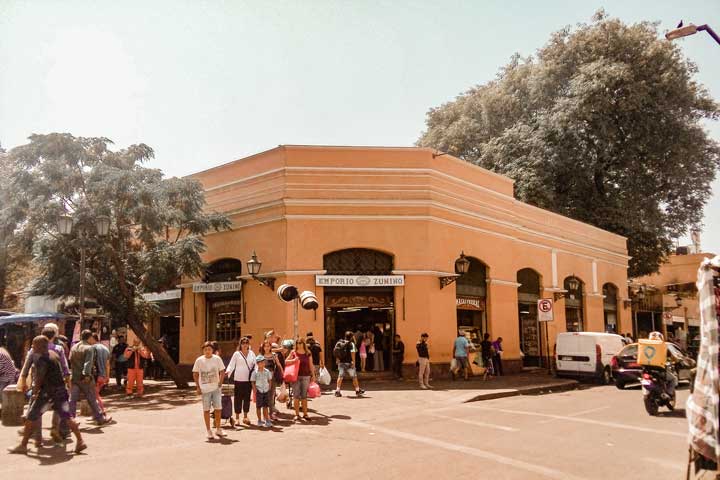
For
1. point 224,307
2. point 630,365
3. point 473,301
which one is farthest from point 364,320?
point 630,365

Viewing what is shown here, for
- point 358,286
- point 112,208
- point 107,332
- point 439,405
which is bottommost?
point 439,405

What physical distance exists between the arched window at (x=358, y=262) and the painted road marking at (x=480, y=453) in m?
8.65

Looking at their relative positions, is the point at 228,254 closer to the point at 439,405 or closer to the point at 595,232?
the point at 439,405

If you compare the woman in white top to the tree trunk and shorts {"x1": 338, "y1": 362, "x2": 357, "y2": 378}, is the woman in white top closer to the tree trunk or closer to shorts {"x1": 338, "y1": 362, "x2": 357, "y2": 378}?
shorts {"x1": 338, "y1": 362, "x2": 357, "y2": 378}

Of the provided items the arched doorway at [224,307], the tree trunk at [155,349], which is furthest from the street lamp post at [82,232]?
the arched doorway at [224,307]

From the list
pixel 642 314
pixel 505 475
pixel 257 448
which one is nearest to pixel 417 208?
pixel 257 448

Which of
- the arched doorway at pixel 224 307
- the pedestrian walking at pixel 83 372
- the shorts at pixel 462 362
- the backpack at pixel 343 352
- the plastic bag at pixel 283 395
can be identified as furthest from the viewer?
the arched doorway at pixel 224 307

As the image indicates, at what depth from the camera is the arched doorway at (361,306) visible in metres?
20.0

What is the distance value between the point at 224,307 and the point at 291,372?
9.90 meters

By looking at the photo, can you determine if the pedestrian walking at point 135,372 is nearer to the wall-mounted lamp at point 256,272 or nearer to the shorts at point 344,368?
the wall-mounted lamp at point 256,272

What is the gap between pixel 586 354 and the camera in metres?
21.4

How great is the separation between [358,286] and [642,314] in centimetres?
2982

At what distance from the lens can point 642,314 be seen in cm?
4234

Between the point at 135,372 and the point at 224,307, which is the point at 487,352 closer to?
the point at 224,307
